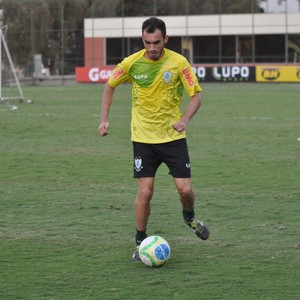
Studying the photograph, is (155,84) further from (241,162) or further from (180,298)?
(241,162)

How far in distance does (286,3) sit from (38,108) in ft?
117

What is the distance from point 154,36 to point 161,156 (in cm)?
109

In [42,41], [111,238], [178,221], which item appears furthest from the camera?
[42,41]

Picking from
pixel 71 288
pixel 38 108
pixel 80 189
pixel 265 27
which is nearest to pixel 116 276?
pixel 71 288

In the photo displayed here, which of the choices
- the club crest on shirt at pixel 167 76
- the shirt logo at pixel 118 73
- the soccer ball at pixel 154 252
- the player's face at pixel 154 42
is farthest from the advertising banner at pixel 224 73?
the soccer ball at pixel 154 252

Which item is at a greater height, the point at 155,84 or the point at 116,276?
the point at 155,84

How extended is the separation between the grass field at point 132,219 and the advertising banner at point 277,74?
26306mm

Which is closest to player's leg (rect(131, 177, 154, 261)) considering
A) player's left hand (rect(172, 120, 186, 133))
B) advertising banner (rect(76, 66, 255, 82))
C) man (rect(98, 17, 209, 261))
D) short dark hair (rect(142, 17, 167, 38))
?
man (rect(98, 17, 209, 261))

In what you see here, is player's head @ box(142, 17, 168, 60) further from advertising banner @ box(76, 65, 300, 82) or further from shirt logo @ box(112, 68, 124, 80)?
advertising banner @ box(76, 65, 300, 82)

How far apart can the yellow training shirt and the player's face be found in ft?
0.50

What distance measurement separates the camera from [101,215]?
9438 mm

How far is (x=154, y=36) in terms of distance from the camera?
7078 millimetres

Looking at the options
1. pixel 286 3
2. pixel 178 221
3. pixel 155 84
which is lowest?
pixel 178 221

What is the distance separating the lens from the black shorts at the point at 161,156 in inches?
292
